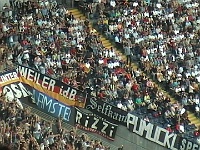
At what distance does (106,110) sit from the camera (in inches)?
801

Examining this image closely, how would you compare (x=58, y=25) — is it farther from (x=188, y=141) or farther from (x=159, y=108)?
(x=188, y=141)

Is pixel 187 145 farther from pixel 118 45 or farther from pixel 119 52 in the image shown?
pixel 118 45

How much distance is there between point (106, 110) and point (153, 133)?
6.43ft

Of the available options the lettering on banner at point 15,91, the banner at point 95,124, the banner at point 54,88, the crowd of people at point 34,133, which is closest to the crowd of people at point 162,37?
the banner at point 95,124

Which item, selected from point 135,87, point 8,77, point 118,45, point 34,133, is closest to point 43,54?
point 135,87

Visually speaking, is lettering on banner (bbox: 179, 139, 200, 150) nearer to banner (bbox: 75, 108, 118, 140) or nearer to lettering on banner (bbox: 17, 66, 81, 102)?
banner (bbox: 75, 108, 118, 140)

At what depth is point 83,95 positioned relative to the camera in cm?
1997

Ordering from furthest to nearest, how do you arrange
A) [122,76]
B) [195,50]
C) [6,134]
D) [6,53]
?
[195,50] → [122,76] → [6,53] → [6,134]

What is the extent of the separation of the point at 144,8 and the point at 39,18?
6.62 meters

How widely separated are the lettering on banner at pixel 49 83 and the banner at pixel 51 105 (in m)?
0.39

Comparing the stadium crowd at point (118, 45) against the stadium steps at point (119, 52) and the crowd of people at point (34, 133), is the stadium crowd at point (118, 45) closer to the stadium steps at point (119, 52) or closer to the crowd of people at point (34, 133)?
the stadium steps at point (119, 52)

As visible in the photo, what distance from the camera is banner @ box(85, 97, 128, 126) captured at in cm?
2003

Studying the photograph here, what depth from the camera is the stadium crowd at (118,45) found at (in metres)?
23.1

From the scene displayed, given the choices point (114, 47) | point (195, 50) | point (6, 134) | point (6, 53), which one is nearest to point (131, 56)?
point (114, 47)
